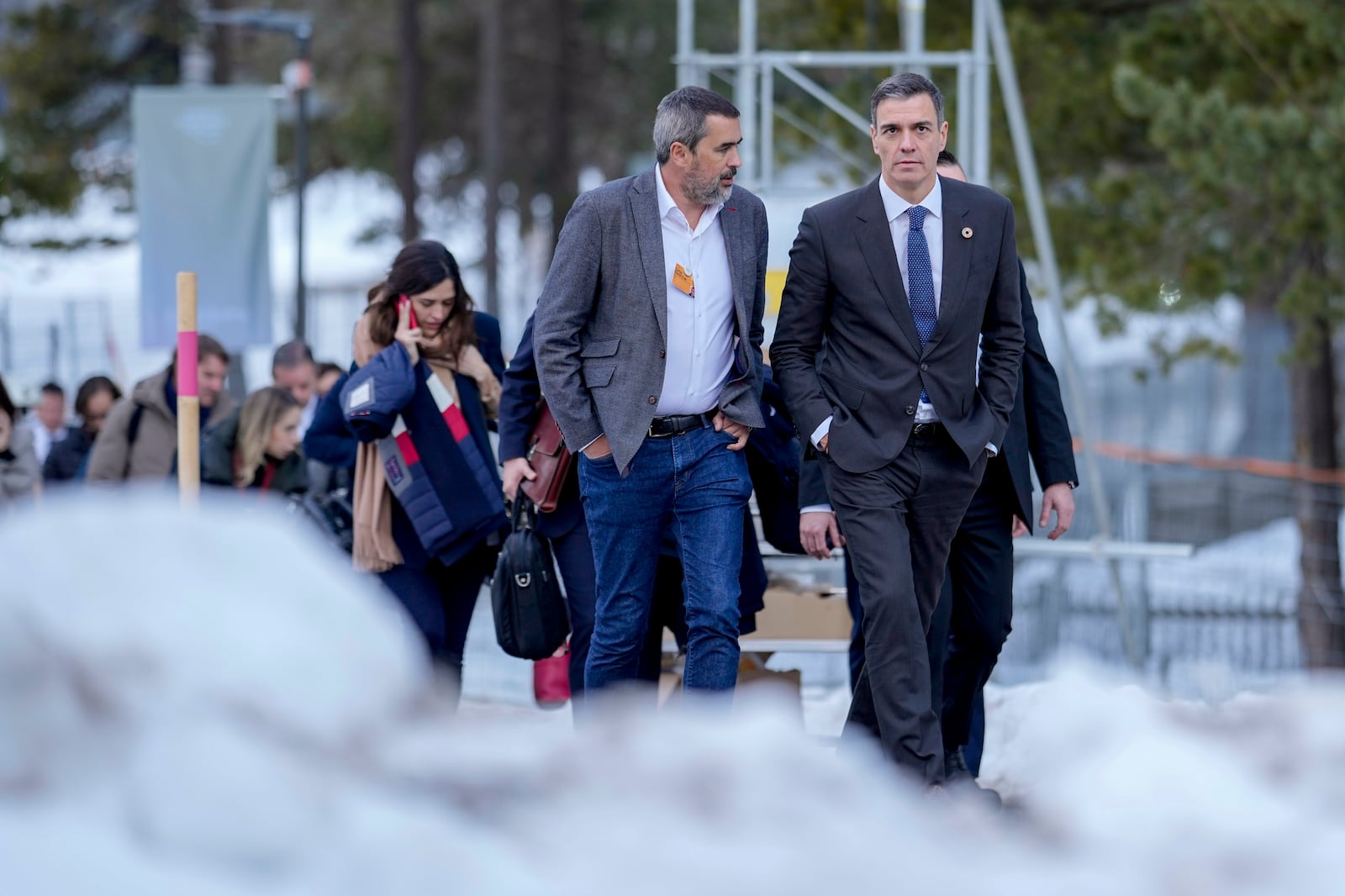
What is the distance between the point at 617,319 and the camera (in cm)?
471

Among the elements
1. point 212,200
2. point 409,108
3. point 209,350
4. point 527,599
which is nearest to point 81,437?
point 212,200

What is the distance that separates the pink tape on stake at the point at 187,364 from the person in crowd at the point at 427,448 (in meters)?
0.50

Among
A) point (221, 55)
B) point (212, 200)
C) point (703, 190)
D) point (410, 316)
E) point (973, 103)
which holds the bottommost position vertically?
point (410, 316)

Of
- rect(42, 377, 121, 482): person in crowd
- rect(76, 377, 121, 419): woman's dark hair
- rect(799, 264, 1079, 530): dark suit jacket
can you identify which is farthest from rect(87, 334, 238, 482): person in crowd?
rect(799, 264, 1079, 530): dark suit jacket

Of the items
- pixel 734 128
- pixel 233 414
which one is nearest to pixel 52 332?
pixel 233 414

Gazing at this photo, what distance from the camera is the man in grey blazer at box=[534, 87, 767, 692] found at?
465 centimetres

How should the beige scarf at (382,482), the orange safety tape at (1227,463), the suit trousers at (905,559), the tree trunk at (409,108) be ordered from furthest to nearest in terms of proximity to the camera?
the tree trunk at (409,108) < the orange safety tape at (1227,463) < the beige scarf at (382,482) < the suit trousers at (905,559)

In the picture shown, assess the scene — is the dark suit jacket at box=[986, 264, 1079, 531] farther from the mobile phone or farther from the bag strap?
the mobile phone

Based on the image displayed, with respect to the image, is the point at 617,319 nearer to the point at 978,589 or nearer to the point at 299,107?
the point at 978,589

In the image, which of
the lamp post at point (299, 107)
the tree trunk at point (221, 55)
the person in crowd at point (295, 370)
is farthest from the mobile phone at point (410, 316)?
the tree trunk at point (221, 55)

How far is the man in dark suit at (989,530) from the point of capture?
489 cm

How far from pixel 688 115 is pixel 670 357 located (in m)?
0.66

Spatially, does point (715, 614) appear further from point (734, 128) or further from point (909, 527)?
point (734, 128)

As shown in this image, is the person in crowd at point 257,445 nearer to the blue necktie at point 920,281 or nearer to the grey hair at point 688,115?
the grey hair at point 688,115
